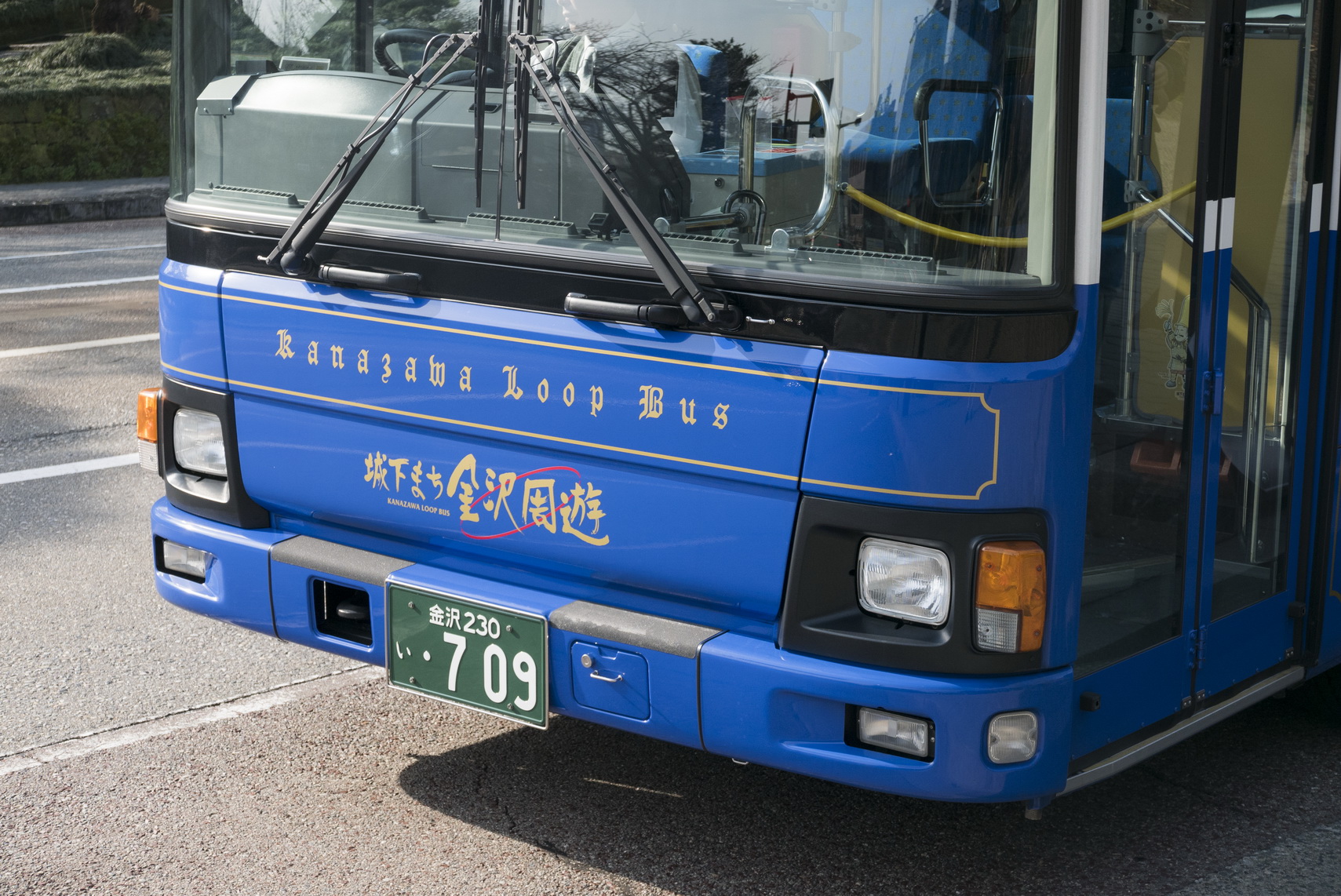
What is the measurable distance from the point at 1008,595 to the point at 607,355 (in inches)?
36.1

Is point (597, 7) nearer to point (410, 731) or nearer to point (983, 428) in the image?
point (983, 428)

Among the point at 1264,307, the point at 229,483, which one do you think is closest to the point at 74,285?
the point at 229,483

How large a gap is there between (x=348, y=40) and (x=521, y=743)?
187cm

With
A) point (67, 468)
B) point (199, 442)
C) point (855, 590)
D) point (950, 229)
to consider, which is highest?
point (950, 229)

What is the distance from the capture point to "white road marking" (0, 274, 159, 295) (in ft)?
37.2

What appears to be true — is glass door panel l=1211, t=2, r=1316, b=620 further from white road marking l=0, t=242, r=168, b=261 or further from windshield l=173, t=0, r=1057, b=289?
white road marking l=0, t=242, r=168, b=261

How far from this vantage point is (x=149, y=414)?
3801 mm

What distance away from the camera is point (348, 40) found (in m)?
3.48

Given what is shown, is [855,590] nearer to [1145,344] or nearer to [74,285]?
[1145,344]

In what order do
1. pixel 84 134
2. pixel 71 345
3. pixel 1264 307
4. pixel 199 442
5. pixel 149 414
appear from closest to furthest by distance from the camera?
pixel 1264 307, pixel 199 442, pixel 149 414, pixel 71 345, pixel 84 134

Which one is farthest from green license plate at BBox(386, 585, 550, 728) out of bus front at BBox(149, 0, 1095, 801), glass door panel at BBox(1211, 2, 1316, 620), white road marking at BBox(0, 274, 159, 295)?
white road marking at BBox(0, 274, 159, 295)

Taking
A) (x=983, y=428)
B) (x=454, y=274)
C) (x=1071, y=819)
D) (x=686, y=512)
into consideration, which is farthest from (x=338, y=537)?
(x=1071, y=819)

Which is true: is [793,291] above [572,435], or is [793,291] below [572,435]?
above

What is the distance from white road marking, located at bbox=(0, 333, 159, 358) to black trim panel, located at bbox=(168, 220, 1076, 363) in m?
6.64
